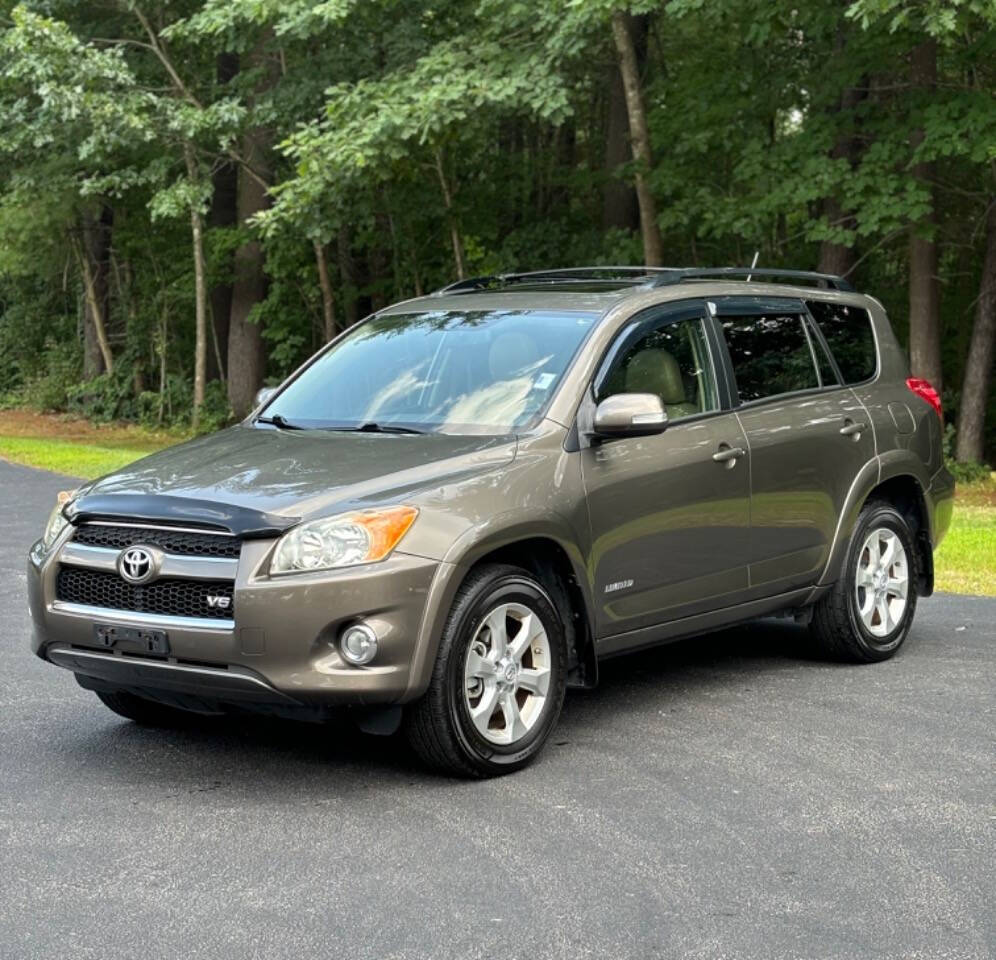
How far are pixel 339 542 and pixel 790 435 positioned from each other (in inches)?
108

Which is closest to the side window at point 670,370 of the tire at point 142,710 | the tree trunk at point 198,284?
the tire at point 142,710

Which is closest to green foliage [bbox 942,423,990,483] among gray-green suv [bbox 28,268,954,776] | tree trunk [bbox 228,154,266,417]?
gray-green suv [bbox 28,268,954,776]

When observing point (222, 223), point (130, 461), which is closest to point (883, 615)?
point (130, 461)

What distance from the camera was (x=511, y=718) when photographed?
5797 mm

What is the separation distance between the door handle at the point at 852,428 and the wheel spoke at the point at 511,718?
8.68 feet

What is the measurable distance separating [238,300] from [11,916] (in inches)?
1075

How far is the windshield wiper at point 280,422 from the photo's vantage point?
678cm

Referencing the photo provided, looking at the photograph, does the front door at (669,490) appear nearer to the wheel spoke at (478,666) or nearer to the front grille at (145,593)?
the wheel spoke at (478,666)

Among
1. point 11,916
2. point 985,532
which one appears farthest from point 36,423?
point 11,916

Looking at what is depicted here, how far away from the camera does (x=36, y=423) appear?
1404 inches

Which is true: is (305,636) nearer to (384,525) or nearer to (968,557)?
(384,525)

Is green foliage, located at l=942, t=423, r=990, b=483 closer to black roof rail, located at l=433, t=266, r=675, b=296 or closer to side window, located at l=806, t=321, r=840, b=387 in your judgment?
side window, located at l=806, t=321, r=840, b=387

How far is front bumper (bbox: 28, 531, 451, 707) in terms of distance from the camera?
5.29m

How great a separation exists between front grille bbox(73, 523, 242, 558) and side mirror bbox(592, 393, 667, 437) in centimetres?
157
